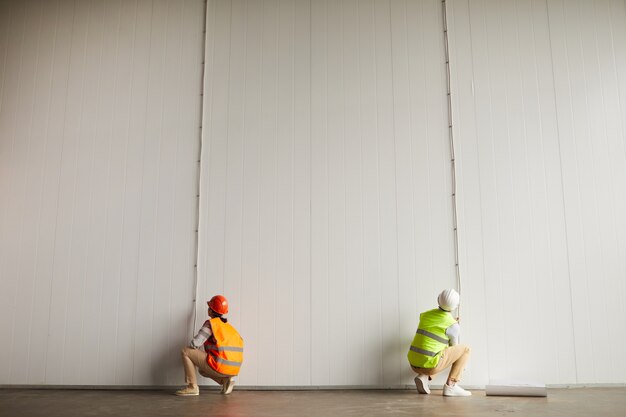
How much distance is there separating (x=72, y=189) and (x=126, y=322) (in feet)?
6.98

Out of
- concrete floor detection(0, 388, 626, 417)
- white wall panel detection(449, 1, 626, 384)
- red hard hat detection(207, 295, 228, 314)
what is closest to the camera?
concrete floor detection(0, 388, 626, 417)

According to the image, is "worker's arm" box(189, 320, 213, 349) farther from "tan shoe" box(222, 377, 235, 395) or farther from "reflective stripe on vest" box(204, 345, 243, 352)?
"tan shoe" box(222, 377, 235, 395)

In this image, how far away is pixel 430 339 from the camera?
775 centimetres

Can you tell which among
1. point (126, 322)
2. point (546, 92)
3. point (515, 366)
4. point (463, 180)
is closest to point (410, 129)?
point (463, 180)

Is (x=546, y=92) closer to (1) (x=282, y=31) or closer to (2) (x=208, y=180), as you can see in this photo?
(1) (x=282, y=31)

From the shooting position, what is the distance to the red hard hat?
8.05m

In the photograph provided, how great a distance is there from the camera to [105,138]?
30.0ft

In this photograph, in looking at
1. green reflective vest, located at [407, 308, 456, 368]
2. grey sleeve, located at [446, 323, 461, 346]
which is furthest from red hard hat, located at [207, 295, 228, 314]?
grey sleeve, located at [446, 323, 461, 346]

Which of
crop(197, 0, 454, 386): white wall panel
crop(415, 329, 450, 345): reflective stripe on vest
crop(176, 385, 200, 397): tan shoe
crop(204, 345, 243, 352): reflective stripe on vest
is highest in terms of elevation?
crop(197, 0, 454, 386): white wall panel

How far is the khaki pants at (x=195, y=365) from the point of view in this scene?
785 centimetres

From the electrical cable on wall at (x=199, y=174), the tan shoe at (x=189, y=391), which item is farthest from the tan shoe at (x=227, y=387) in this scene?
the electrical cable on wall at (x=199, y=174)

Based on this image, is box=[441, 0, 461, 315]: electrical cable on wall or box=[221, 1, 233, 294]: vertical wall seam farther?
box=[221, 1, 233, 294]: vertical wall seam

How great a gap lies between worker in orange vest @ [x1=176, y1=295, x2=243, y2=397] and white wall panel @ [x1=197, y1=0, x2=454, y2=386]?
49 centimetres

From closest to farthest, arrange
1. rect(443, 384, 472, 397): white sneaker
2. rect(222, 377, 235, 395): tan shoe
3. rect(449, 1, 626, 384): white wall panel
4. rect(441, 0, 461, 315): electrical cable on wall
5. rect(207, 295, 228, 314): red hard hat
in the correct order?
1. rect(443, 384, 472, 397): white sneaker
2. rect(222, 377, 235, 395): tan shoe
3. rect(207, 295, 228, 314): red hard hat
4. rect(449, 1, 626, 384): white wall panel
5. rect(441, 0, 461, 315): electrical cable on wall
